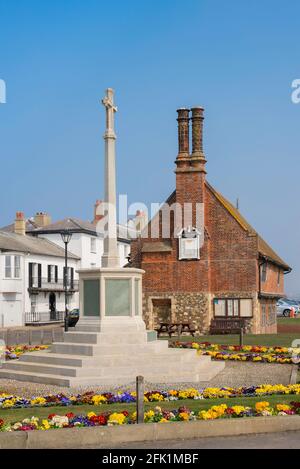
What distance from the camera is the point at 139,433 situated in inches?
392

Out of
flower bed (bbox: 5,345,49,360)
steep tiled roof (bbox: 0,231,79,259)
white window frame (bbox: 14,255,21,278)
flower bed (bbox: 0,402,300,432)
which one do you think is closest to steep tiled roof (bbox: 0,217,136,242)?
steep tiled roof (bbox: 0,231,79,259)

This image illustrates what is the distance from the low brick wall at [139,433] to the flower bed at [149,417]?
43cm

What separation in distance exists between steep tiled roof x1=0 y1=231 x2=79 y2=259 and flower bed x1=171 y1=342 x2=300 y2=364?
2951 centimetres

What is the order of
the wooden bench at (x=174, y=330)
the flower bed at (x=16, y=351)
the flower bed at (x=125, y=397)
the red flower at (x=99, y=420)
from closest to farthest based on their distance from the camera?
the red flower at (x=99, y=420)
the flower bed at (x=125, y=397)
the flower bed at (x=16, y=351)
the wooden bench at (x=174, y=330)

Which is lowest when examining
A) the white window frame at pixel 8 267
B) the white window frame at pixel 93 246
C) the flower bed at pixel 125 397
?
the flower bed at pixel 125 397

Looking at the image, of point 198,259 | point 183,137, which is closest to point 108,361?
point 198,259

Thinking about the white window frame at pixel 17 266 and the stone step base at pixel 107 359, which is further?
the white window frame at pixel 17 266

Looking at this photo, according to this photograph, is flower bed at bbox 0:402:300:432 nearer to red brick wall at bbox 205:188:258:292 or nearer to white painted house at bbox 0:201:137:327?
red brick wall at bbox 205:188:258:292

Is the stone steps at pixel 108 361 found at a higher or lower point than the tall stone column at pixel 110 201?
lower

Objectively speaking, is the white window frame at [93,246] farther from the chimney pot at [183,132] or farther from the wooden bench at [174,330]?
the wooden bench at [174,330]

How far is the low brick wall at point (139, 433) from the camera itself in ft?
31.6

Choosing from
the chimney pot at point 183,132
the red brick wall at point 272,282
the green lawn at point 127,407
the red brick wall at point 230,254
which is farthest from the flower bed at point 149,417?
the red brick wall at point 272,282

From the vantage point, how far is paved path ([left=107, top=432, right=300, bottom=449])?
9516 millimetres
